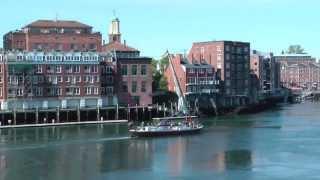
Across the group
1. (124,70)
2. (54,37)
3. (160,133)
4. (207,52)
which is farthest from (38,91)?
(207,52)

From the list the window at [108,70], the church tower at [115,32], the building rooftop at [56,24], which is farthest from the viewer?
the church tower at [115,32]

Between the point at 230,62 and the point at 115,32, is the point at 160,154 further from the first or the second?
the point at 230,62

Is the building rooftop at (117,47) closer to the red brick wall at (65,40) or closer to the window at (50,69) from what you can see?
the red brick wall at (65,40)

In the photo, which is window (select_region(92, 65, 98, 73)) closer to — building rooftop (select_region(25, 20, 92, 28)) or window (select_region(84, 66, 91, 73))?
window (select_region(84, 66, 91, 73))

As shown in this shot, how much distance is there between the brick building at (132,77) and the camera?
143000 millimetres

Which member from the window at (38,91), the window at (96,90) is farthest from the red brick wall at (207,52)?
the window at (38,91)

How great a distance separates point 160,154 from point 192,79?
80925 mm

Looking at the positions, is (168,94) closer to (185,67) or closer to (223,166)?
(185,67)

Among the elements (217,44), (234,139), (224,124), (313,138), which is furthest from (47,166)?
(217,44)

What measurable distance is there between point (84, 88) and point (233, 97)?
5102 centimetres

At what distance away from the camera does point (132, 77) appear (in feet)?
473

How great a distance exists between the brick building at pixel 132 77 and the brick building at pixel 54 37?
7480mm

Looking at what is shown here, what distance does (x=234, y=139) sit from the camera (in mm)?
97812

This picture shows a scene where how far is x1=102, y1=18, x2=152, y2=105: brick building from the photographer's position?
469ft
